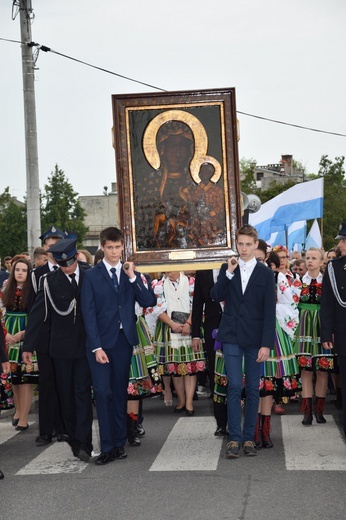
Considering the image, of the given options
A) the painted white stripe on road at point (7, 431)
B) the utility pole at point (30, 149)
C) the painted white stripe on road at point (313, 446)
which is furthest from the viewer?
the utility pole at point (30, 149)

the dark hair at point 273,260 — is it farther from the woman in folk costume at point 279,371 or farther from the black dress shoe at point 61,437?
the black dress shoe at point 61,437

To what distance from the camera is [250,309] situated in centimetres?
918

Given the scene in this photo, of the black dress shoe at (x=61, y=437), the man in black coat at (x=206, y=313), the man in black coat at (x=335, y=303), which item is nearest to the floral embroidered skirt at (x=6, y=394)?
the black dress shoe at (x=61, y=437)

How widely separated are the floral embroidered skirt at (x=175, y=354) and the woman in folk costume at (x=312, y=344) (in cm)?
163

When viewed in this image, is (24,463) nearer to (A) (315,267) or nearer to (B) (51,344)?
(B) (51,344)

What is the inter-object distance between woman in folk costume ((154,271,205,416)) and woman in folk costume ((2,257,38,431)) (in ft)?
6.32

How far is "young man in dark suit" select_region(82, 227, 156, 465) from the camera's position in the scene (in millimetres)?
8969

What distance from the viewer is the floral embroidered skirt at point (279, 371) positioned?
9.77 metres

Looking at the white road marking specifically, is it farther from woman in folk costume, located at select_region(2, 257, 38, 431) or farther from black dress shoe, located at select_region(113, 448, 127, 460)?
woman in folk costume, located at select_region(2, 257, 38, 431)

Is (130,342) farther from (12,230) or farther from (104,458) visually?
(12,230)

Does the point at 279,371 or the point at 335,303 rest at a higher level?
the point at 335,303

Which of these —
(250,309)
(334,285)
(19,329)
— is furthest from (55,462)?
(334,285)

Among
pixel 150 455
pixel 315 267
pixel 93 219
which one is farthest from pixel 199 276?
pixel 93 219

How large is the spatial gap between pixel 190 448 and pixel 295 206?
13390mm
